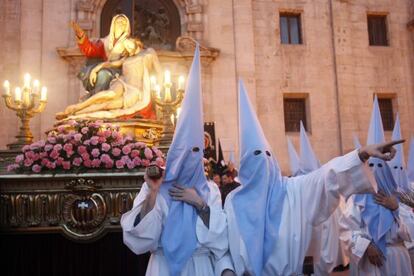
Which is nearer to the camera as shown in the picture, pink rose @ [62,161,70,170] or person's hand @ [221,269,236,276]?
person's hand @ [221,269,236,276]

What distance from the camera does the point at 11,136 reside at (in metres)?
12.8

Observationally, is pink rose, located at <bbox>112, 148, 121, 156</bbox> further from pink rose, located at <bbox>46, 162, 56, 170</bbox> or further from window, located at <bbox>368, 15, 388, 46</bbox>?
window, located at <bbox>368, 15, 388, 46</bbox>

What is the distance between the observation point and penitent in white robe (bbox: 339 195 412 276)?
527 centimetres

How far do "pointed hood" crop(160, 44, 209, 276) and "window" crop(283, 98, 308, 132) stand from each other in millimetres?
11088

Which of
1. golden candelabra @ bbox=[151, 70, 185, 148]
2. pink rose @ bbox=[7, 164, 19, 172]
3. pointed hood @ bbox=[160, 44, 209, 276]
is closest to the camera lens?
pointed hood @ bbox=[160, 44, 209, 276]

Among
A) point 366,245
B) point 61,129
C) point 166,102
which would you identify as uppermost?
point 166,102

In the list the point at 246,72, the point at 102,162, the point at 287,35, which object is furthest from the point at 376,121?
the point at 287,35

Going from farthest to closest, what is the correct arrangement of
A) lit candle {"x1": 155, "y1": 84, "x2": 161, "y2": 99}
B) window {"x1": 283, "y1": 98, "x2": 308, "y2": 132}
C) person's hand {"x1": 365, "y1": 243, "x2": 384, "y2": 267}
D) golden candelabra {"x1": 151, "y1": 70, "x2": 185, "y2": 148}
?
1. window {"x1": 283, "y1": 98, "x2": 308, "y2": 132}
2. lit candle {"x1": 155, "y1": 84, "x2": 161, "y2": 99}
3. golden candelabra {"x1": 151, "y1": 70, "x2": 185, "y2": 148}
4. person's hand {"x1": 365, "y1": 243, "x2": 384, "y2": 267}

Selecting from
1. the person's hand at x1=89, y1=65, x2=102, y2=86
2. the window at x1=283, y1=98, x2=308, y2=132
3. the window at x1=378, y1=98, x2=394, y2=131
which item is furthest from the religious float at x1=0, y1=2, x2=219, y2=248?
the window at x1=378, y1=98, x2=394, y2=131

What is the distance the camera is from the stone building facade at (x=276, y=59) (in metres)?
13.4

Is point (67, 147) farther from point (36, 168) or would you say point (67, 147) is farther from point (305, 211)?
point (305, 211)

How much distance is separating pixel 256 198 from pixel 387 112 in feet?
43.1

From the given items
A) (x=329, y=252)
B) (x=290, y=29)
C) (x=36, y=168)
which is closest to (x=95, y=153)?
(x=36, y=168)

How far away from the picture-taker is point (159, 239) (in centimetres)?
385
